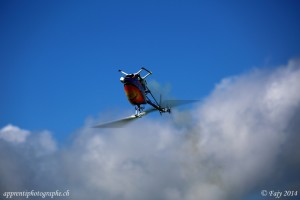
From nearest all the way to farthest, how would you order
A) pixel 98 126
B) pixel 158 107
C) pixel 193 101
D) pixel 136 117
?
pixel 98 126, pixel 136 117, pixel 193 101, pixel 158 107

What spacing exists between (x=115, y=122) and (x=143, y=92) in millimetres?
8185

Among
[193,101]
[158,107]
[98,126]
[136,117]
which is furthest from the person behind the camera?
[158,107]

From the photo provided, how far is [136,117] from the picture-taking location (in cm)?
6588

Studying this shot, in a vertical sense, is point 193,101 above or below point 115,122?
above

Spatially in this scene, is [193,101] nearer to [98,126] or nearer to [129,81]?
[129,81]

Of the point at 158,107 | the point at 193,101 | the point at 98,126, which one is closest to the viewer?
the point at 98,126

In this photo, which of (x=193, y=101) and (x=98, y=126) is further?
(x=193, y=101)

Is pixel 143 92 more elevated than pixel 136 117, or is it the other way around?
pixel 143 92

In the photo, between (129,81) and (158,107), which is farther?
(158,107)

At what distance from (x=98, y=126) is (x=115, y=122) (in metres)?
4.22

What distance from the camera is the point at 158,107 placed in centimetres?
7856

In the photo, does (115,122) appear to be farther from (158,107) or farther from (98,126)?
(158,107)

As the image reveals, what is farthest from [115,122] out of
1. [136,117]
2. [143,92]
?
[143,92]

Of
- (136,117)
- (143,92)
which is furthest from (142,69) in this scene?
(136,117)
